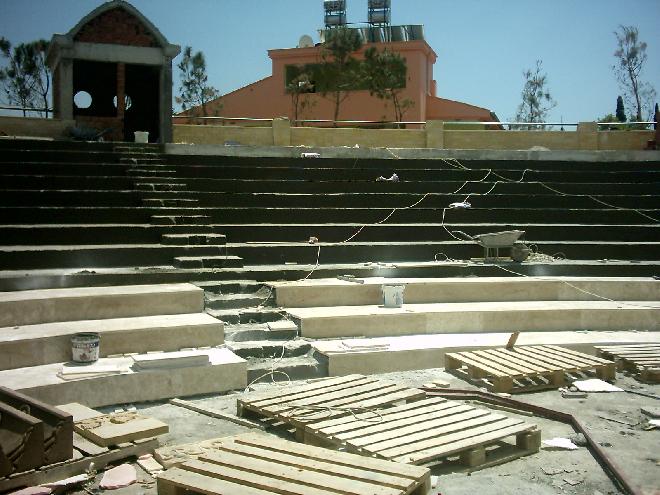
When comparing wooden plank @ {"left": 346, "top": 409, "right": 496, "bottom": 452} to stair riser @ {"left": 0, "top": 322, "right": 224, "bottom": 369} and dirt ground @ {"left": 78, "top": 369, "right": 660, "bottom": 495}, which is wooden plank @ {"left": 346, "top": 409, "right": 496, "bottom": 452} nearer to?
dirt ground @ {"left": 78, "top": 369, "right": 660, "bottom": 495}

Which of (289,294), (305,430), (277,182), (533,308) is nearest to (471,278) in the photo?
(533,308)

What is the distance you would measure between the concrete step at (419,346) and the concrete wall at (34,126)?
10.7 m

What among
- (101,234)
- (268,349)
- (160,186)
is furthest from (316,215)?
(268,349)

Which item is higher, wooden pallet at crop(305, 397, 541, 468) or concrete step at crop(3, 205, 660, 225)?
concrete step at crop(3, 205, 660, 225)

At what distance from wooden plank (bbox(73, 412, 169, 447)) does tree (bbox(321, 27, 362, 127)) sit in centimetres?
2662

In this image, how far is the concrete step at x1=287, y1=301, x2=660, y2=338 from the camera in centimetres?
898

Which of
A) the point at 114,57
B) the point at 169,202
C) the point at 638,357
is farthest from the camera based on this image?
the point at 114,57

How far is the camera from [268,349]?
8.20 metres

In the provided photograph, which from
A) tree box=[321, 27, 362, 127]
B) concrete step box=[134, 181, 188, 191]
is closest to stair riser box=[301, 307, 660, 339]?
concrete step box=[134, 181, 188, 191]

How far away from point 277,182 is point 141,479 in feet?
29.3

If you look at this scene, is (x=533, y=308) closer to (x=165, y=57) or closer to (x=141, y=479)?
(x=141, y=479)

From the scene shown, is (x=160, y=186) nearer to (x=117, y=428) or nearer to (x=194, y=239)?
(x=194, y=239)

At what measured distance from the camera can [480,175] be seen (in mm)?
15414

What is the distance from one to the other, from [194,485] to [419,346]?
4.49m
